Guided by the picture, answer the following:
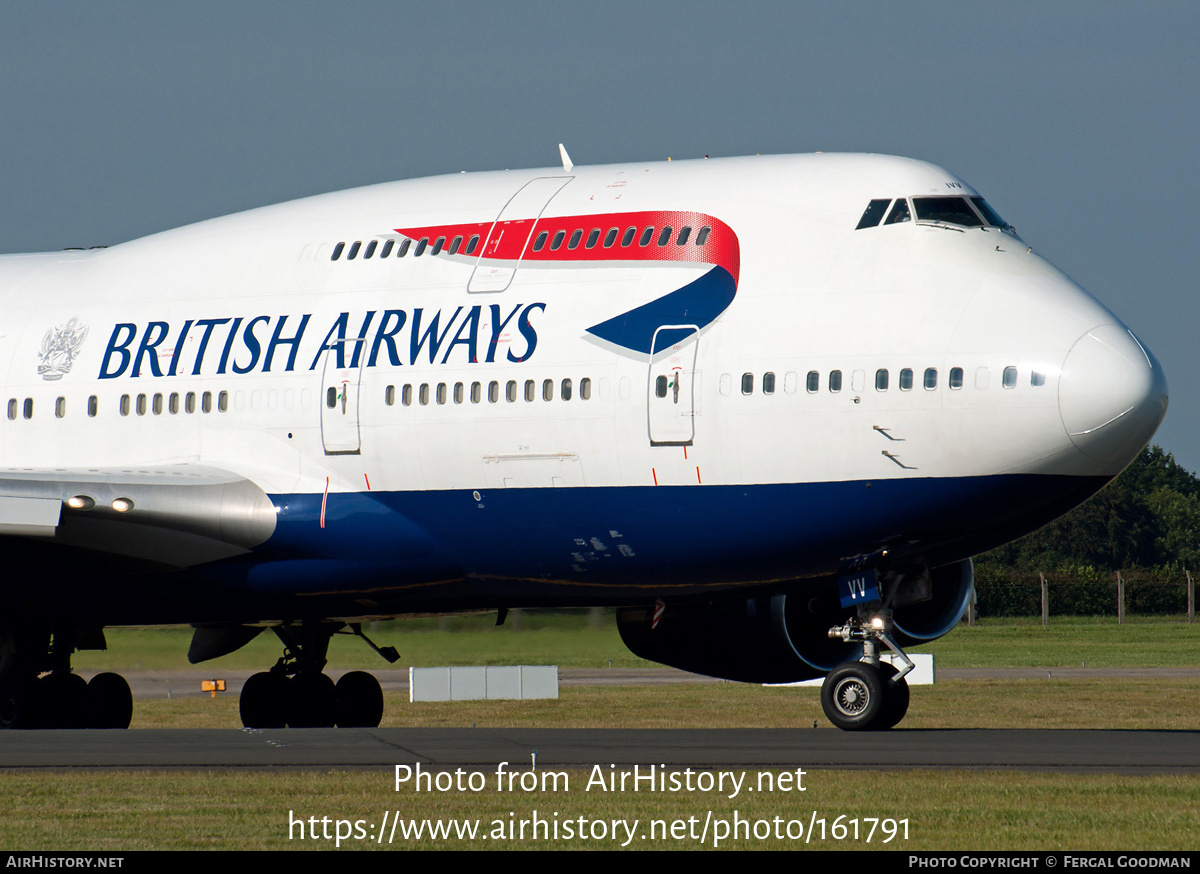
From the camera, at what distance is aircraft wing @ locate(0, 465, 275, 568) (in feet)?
61.7

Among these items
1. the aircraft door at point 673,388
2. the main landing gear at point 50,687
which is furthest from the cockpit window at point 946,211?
the main landing gear at point 50,687

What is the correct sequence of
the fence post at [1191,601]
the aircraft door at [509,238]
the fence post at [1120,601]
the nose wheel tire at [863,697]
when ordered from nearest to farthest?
1. the nose wheel tire at [863,697]
2. the aircraft door at [509,238]
3. the fence post at [1120,601]
4. the fence post at [1191,601]

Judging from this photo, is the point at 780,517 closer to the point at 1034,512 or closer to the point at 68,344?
the point at 1034,512

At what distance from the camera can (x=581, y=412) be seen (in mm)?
17797

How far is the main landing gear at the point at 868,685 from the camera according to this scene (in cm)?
1689

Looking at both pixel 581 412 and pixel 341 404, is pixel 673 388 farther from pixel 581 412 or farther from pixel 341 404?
pixel 341 404

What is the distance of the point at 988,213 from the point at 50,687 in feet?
40.8

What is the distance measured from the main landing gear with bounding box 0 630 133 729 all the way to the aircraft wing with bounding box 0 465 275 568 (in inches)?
128

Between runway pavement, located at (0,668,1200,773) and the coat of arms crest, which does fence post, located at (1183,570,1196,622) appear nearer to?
runway pavement, located at (0,668,1200,773)

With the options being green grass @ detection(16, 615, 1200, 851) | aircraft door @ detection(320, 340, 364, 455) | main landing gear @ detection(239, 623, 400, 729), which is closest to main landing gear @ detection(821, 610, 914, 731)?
green grass @ detection(16, 615, 1200, 851)

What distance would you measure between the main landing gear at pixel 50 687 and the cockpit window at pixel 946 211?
37.8ft

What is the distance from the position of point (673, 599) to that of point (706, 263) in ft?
11.3

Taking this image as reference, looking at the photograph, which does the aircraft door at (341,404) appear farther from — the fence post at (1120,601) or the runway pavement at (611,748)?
the fence post at (1120,601)

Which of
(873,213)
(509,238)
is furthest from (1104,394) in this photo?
(509,238)
